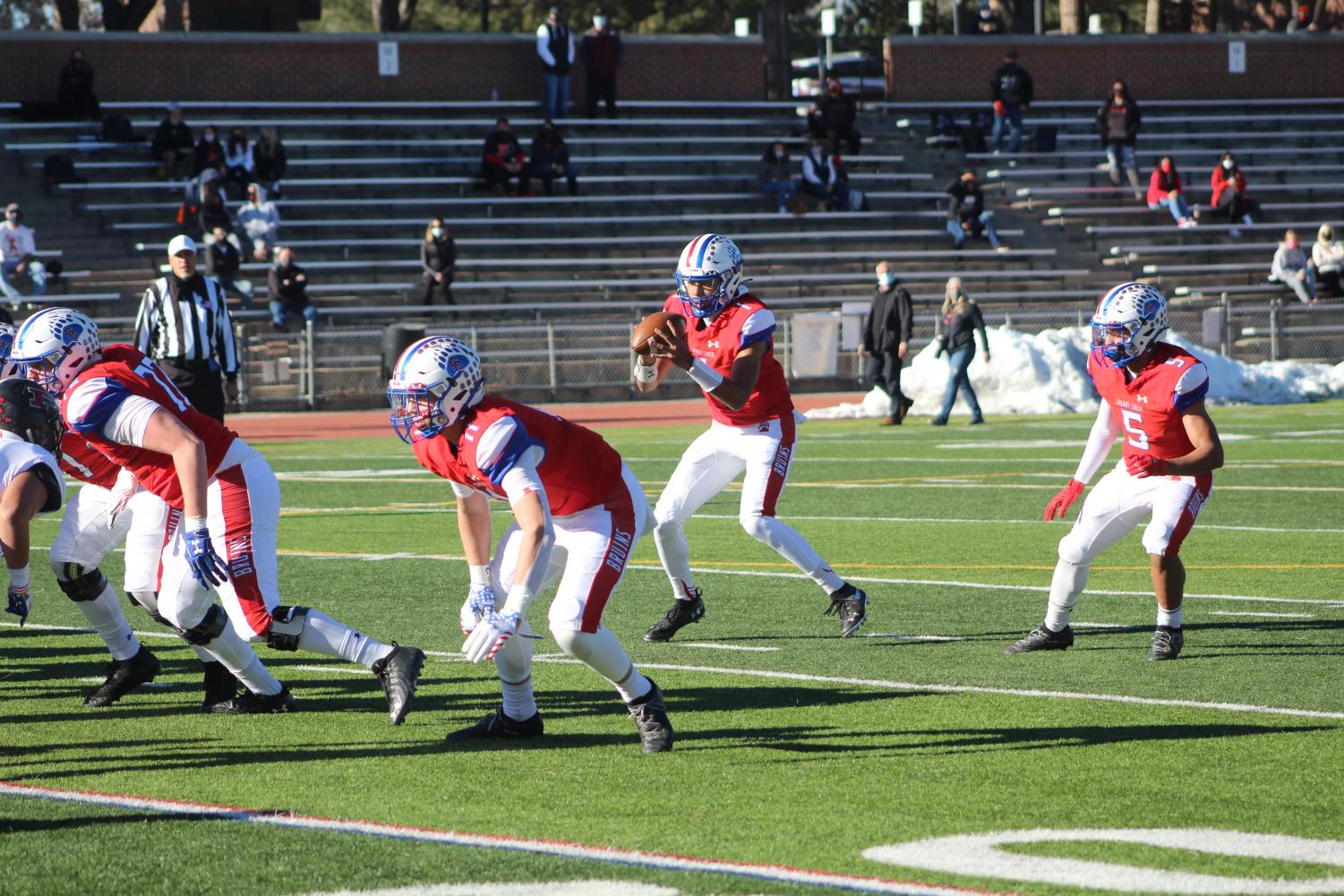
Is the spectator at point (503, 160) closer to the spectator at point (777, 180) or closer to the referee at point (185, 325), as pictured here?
the spectator at point (777, 180)

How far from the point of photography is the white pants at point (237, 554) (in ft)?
22.4

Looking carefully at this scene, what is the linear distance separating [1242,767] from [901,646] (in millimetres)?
2668

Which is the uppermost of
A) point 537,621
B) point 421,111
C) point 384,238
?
point 421,111

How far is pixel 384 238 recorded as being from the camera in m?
30.8

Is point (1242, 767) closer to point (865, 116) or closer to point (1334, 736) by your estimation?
point (1334, 736)

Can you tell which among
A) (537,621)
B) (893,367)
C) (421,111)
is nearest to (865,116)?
(421,111)

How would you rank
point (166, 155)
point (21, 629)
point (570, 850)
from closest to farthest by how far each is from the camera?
point (570, 850) → point (21, 629) → point (166, 155)

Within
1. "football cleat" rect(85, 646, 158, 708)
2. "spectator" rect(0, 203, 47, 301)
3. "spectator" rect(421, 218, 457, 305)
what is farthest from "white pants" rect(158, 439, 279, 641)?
"spectator" rect(421, 218, 457, 305)

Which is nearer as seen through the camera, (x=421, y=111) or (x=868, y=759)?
(x=868, y=759)

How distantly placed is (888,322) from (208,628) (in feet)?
49.7

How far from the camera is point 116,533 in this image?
7652 mm

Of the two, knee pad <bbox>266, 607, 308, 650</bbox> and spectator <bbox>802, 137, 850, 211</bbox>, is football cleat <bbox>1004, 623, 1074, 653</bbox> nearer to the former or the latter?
knee pad <bbox>266, 607, 308, 650</bbox>

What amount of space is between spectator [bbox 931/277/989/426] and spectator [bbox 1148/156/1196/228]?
42.9ft

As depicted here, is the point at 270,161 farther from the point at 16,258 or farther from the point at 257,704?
the point at 257,704
